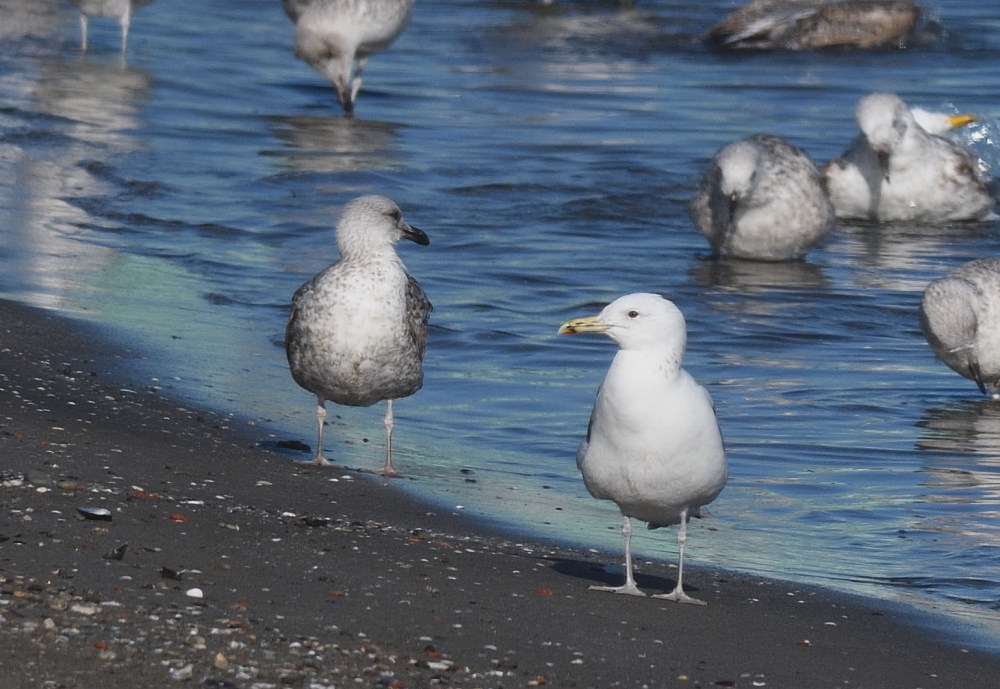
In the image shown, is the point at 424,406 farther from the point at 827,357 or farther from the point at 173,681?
the point at 173,681

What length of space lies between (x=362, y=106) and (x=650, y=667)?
14816 mm

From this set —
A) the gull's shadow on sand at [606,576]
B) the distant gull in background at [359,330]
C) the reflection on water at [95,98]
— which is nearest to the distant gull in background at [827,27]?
the reflection on water at [95,98]

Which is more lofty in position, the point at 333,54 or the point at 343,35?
the point at 343,35

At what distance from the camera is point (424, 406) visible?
29.9 feet

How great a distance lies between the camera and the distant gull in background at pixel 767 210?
516 inches

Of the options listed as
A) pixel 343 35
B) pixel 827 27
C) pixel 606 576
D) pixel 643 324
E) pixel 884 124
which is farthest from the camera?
pixel 827 27

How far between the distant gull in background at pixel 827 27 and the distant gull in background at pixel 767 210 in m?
10.7

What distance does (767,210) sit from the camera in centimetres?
1313

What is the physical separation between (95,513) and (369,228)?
2.46 metres

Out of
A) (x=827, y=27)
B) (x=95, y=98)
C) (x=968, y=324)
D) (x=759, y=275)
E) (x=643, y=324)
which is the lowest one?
(x=759, y=275)

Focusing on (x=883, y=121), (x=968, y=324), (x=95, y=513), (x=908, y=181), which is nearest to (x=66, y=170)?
(x=883, y=121)

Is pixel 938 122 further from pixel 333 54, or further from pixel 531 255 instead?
pixel 333 54

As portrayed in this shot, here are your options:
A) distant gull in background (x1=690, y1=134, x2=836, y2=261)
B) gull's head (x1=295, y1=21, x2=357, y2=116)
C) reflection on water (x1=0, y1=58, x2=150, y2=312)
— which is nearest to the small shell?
reflection on water (x1=0, y1=58, x2=150, y2=312)

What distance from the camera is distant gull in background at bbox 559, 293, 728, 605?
5.81 meters
